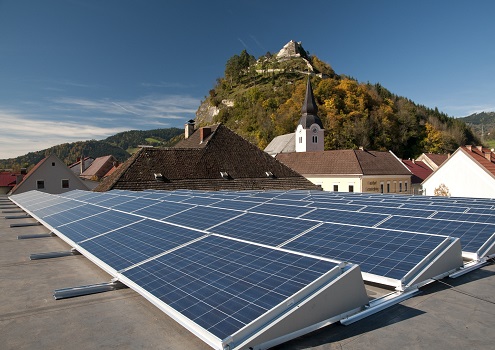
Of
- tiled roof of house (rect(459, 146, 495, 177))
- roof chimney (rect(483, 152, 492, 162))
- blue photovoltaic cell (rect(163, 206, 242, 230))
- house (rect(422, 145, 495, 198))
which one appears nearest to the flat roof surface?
blue photovoltaic cell (rect(163, 206, 242, 230))

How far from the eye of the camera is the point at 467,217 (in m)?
9.06

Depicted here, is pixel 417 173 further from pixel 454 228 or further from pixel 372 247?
pixel 372 247

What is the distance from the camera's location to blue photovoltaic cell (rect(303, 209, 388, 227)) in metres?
8.50

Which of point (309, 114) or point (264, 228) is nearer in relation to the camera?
point (264, 228)

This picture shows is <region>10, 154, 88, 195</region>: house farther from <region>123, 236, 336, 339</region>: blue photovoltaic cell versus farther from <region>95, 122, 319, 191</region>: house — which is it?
<region>123, 236, 336, 339</region>: blue photovoltaic cell

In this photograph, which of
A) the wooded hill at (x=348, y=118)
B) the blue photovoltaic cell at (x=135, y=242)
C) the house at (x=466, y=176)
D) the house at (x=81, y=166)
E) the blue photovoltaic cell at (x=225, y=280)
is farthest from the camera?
the wooded hill at (x=348, y=118)

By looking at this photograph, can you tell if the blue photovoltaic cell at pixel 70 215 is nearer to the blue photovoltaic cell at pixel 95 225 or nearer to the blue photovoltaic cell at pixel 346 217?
the blue photovoltaic cell at pixel 95 225

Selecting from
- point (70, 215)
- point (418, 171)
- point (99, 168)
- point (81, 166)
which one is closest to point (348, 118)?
point (418, 171)

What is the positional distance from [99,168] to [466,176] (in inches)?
2570

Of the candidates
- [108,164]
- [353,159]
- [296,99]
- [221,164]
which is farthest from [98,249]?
[296,99]

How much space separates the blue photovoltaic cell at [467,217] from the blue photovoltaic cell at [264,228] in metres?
3.98

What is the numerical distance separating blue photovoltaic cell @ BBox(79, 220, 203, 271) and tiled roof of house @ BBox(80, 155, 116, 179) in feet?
226

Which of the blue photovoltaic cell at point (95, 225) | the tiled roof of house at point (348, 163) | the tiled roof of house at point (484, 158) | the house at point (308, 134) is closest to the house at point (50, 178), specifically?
the tiled roof of house at point (348, 163)

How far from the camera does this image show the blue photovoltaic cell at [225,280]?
3.88 m
